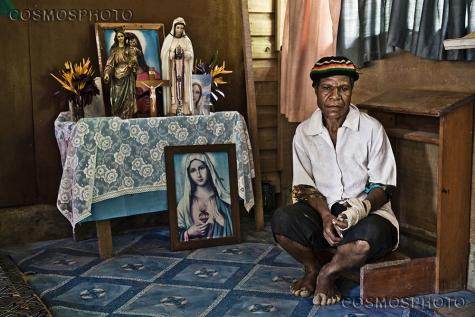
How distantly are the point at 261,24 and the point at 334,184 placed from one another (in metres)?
2.08

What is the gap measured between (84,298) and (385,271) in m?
1.63

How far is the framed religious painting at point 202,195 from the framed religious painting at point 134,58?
45cm

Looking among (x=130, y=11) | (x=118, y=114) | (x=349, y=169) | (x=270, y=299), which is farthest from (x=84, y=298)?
(x=130, y=11)

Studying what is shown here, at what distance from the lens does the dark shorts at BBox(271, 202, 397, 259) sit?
302cm

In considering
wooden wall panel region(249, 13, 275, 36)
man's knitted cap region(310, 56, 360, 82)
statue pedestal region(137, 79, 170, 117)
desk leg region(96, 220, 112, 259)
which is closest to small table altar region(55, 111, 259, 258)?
desk leg region(96, 220, 112, 259)

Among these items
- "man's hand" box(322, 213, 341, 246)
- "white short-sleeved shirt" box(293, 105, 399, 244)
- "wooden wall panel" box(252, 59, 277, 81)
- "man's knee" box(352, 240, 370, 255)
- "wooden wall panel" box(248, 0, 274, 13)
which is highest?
"wooden wall panel" box(248, 0, 274, 13)

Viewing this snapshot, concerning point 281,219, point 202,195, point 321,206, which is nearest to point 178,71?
point 202,195

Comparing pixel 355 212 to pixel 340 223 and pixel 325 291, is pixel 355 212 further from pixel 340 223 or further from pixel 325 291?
pixel 325 291

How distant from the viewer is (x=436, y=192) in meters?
3.31

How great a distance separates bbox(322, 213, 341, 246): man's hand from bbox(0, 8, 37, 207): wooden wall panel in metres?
2.26

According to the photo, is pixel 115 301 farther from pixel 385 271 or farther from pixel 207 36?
pixel 207 36

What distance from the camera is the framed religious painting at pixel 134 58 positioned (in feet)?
13.1

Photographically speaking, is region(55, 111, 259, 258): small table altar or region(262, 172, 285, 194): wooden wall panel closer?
region(55, 111, 259, 258): small table altar

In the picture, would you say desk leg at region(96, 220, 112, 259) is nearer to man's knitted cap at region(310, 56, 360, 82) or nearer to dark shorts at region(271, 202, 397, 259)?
dark shorts at region(271, 202, 397, 259)
